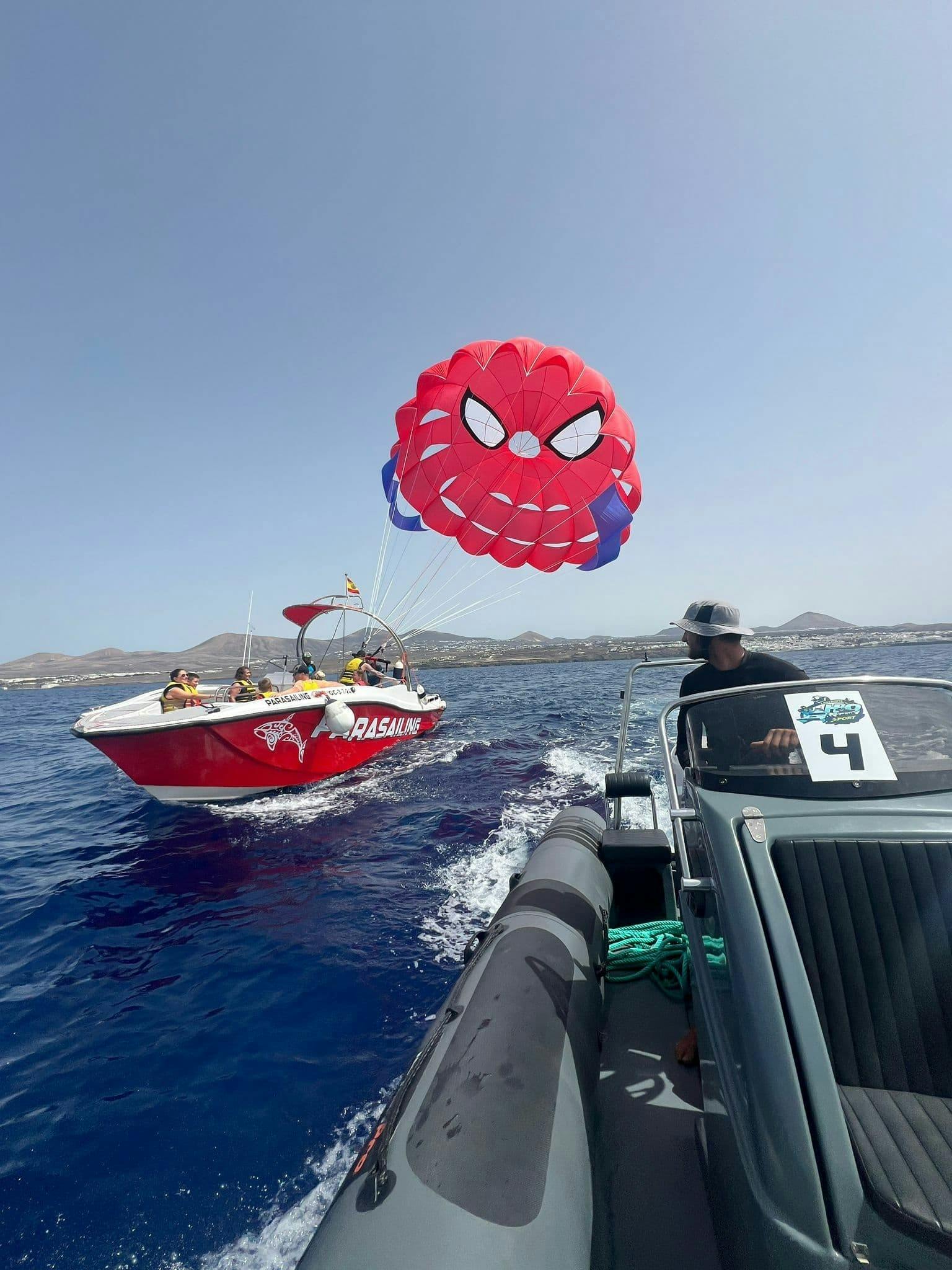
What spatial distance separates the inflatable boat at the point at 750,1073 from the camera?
1.35 m

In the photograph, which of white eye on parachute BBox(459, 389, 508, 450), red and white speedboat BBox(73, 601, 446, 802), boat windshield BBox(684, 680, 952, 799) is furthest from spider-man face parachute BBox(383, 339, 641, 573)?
boat windshield BBox(684, 680, 952, 799)

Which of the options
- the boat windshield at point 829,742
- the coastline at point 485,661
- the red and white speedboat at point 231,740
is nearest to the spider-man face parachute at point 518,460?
the red and white speedboat at point 231,740

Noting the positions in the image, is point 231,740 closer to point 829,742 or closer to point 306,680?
point 306,680

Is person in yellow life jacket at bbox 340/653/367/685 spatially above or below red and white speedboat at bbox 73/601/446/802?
above

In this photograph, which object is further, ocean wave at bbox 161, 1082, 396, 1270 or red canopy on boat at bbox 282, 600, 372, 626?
red canopy on boat at bbox 282, 600, 372, 626

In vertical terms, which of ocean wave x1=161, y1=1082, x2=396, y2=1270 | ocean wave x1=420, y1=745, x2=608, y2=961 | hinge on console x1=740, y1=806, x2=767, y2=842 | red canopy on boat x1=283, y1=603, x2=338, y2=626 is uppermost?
red canopy on boat x1=283, y1=603, x2=338, y2=626

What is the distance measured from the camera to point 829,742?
2002 millimetres

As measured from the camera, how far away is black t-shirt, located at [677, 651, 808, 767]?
87.7 inches

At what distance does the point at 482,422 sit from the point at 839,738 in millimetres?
8850

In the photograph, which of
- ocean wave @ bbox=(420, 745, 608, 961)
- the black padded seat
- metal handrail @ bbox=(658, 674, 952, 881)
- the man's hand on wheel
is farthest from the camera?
ocean wave @ bbox=(420, 745, 608, 961)

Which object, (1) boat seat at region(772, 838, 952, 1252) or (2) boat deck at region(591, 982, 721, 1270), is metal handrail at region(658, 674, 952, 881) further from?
(2) boat deck at region(591, 982, 721, 1270)

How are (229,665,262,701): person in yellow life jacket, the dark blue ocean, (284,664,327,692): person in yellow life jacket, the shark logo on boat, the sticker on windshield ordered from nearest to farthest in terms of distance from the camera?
1. the sticker on windshield
2. the dark blue ocean
3. the shark logo on boat
4. (229,665,262,701): person in yellow life jacket
5. (284,664,327,692): person in yellow life jacket

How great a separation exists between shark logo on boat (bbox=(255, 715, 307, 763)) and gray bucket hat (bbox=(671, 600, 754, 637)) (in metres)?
6.95

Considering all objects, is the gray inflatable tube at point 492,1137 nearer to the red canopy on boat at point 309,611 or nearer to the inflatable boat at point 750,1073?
the inflatable boat at point 750,1073
